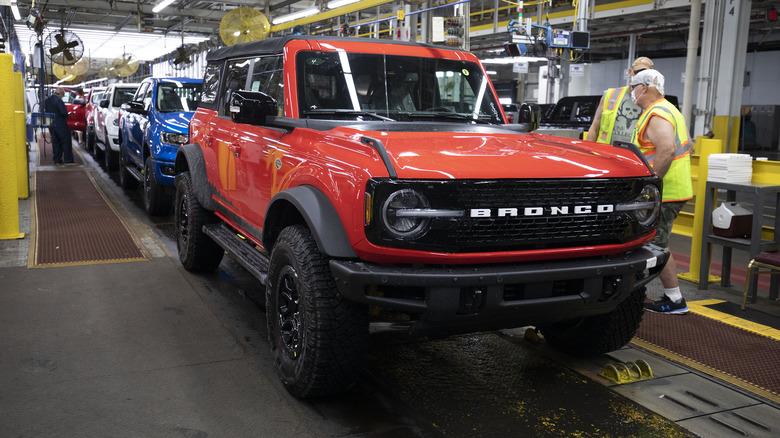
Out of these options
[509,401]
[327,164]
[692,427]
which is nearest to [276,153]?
[327,164]

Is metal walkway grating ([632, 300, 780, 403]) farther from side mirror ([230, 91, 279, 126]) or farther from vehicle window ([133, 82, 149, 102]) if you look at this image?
vehicle window ([133, 82, 149, 102])

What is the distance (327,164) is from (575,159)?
1.19m

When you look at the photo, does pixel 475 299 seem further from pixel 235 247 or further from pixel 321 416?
pixel 235 247

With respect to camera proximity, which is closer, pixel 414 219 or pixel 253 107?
pixel 414 219

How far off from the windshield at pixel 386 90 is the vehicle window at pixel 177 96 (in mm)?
5365

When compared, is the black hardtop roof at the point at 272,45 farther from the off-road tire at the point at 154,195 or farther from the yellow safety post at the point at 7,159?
the off-road tire at the point at 154,195

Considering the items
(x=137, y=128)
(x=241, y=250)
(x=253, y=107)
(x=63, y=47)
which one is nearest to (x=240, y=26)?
(x=63, y=47)

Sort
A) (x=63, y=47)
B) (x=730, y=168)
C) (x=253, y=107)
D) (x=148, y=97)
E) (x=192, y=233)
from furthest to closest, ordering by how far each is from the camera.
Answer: (x=63, y=47) → (x=148, y=97) → (x=192, y=233) → (x=730, y=168) → (x=253, y=107)

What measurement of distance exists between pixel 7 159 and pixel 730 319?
22.5ft

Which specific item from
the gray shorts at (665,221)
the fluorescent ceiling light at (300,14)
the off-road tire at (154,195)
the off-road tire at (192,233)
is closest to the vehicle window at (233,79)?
the off-road tire at (192,233)

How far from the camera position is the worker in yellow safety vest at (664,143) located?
183 inches

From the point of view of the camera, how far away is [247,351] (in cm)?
408

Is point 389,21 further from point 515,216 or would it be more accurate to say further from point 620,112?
point 515,216

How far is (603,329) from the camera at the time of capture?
3.80 metres
